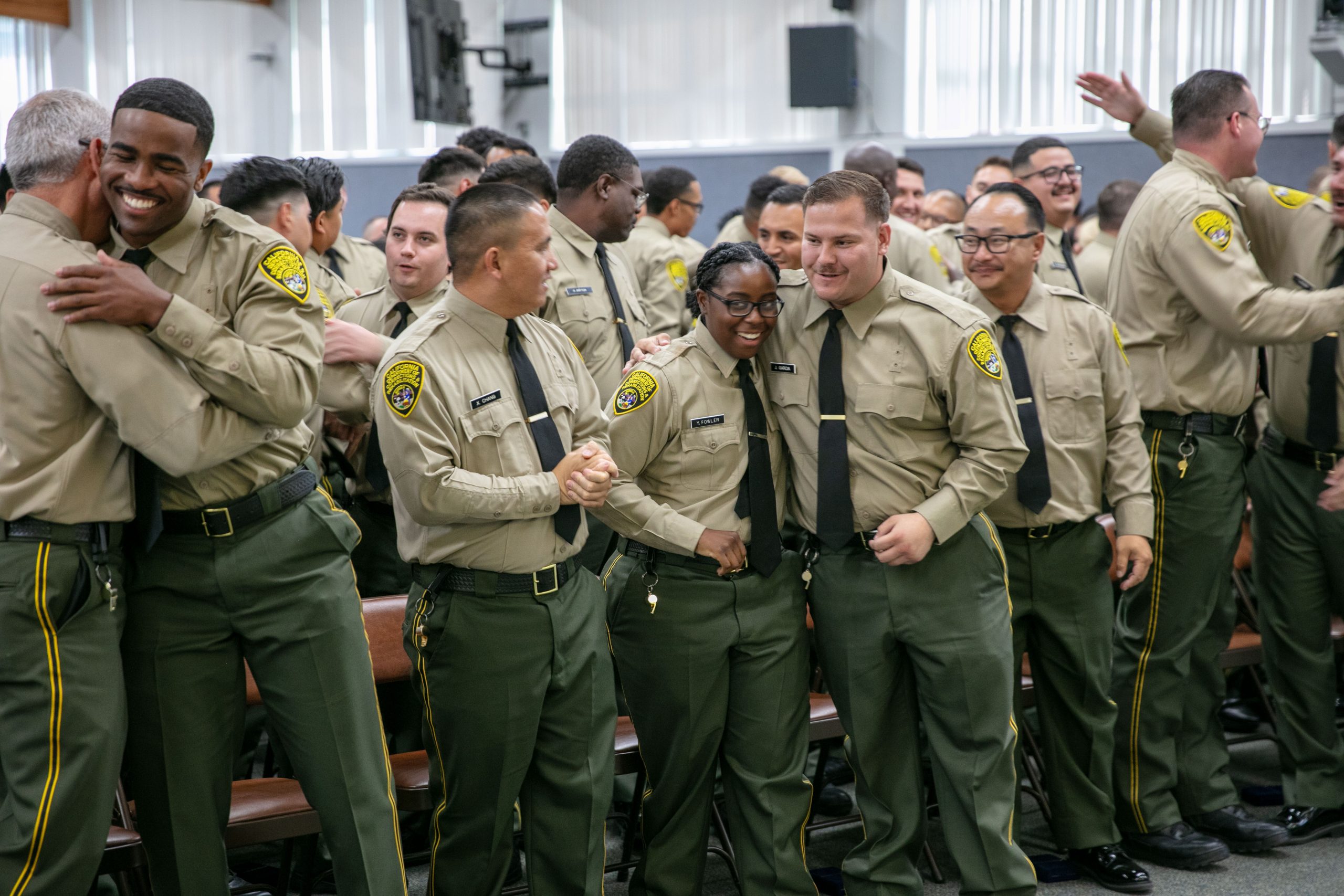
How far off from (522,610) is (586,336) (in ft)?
4.47

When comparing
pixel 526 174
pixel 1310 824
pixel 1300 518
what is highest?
pixel 526 174

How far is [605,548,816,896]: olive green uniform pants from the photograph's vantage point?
2.86 m

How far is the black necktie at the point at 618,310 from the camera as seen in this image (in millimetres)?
3840

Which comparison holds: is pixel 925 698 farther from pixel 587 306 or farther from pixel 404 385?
pixel 587 306

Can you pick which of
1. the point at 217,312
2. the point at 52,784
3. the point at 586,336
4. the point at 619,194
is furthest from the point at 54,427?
the point at 619,194

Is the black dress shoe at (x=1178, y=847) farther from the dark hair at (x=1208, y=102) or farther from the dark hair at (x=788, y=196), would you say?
the dark hair at (x=788, y=196)

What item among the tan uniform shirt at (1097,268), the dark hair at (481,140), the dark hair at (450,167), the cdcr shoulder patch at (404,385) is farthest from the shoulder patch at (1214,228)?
the dark hair at (481,140)

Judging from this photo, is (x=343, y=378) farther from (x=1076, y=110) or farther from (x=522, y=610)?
(x=1076, y=110)

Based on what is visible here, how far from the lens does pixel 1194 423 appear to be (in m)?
3.50

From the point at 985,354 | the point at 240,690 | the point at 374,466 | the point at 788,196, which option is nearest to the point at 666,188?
the point at 788,196

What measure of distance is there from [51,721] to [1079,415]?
2469 mm

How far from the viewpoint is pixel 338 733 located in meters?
2.45

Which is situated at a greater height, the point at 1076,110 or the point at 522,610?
the point at 1076,110

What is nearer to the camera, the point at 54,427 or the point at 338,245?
the point at 54,427
